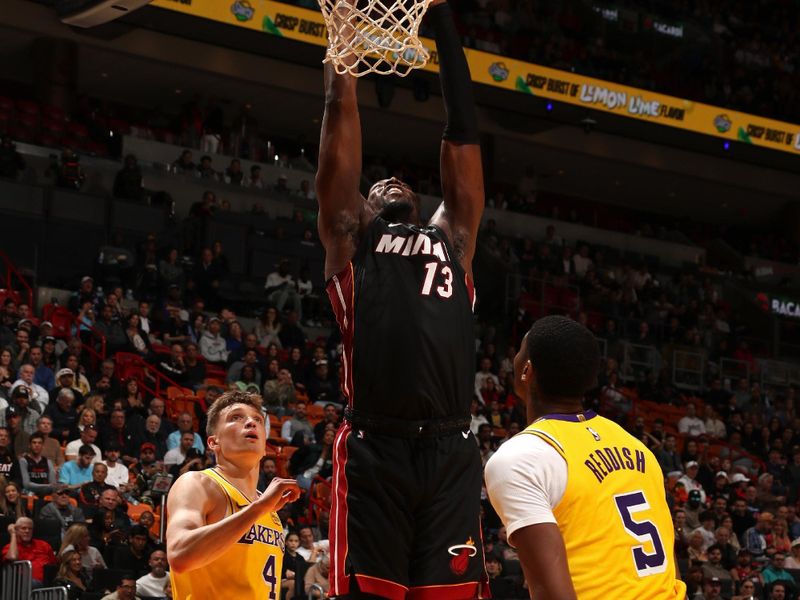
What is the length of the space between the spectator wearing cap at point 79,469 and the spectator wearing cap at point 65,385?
125cm

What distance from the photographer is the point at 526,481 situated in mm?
3195

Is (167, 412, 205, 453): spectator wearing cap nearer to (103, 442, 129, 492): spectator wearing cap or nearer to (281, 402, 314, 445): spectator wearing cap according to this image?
(103, 442, 129, 492): spectator wearing cap

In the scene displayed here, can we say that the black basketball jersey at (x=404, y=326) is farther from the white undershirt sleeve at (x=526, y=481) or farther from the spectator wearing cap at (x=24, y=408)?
the spectator wearing cap at (x=24, y=408)

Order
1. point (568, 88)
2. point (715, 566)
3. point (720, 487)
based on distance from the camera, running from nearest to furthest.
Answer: point (715, 566)
point (720, 487)
point (568, 88)

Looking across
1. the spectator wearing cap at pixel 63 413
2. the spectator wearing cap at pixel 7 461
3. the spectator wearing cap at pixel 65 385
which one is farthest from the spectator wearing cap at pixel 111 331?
the spectator wearing cap at pixel 7 461

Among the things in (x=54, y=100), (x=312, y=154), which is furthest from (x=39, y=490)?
(x=312, y=154)

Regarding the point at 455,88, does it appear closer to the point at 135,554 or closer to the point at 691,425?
the point at 135,554

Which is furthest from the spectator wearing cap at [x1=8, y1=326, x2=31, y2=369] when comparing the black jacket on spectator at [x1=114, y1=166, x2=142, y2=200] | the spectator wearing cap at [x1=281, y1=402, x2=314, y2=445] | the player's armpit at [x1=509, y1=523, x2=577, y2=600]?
the player's armpit at [x1=509, y1=523, x2=577, y2=600]

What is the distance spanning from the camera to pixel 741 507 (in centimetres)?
1739

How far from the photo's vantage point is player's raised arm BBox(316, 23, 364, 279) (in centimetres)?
424

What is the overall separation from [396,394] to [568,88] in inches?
818

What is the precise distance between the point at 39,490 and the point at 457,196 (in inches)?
343

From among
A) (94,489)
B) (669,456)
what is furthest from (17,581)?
(669,456)

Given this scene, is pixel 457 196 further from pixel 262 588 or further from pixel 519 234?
pixel 519 234
